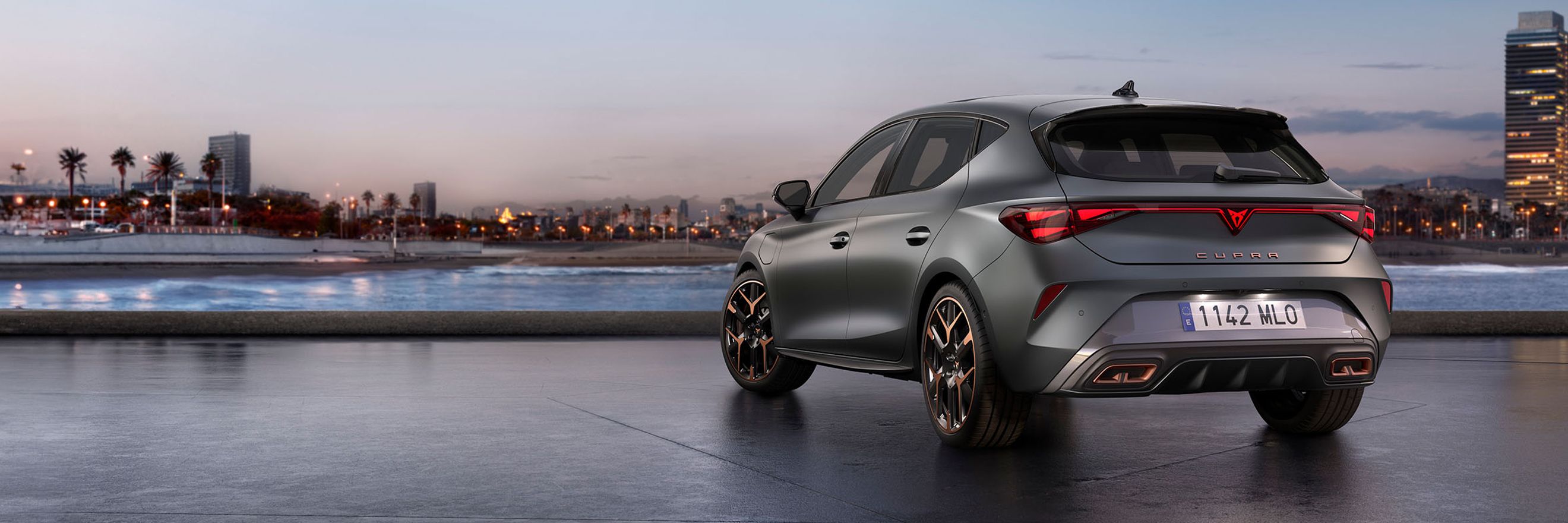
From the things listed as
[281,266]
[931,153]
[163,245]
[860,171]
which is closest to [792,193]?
[860,171]

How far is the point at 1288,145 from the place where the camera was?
6.05 metres

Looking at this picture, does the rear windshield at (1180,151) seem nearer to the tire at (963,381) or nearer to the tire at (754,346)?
the tire at (963,381)

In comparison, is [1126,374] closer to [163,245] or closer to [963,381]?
[963,381]

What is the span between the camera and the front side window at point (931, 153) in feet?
21.5

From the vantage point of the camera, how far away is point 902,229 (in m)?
6.52

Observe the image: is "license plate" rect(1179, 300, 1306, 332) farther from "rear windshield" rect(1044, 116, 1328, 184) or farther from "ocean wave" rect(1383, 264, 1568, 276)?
"ocean wave" rect(1383, 264, 1568, 276)

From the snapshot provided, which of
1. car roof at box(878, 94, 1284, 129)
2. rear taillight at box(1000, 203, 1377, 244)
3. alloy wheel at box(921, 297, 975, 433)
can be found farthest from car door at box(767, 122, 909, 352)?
rear taillight at box(1000, 203, 1377, 244)

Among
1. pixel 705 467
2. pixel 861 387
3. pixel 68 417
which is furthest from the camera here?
pixel 861 387

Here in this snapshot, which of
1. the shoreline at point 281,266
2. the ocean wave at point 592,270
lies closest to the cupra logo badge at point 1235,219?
the shoreline at point 281,266

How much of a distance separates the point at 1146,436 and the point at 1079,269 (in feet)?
6.14

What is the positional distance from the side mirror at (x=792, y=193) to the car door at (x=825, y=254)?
0.31 feet

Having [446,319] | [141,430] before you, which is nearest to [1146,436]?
[141,430]

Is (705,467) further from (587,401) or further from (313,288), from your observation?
(313,288)

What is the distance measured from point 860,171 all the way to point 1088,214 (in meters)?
2.48
